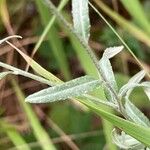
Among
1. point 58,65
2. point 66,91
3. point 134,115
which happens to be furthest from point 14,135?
point 66,91

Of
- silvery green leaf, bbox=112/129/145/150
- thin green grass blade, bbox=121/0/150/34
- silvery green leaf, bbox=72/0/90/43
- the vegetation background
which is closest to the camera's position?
silvery green leaf, bbox=72/0/90/43

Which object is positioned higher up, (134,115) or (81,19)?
(81,19)

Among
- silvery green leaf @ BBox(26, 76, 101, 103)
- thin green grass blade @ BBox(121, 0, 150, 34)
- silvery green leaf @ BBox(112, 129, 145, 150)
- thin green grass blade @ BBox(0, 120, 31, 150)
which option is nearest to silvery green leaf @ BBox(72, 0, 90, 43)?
silvery green leaf @ BBox(26, 76, 101, 103)

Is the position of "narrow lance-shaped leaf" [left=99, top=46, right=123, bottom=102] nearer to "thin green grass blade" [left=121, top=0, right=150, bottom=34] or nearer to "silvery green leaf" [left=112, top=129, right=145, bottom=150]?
"silvery green leaf" [left=112, top=129, right=145, bottom=150]

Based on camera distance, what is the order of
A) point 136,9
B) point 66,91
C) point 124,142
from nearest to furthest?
1. point 66,91
2. point 124,142
3. point 136,9

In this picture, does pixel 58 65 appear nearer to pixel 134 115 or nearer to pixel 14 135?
pixel 14 135

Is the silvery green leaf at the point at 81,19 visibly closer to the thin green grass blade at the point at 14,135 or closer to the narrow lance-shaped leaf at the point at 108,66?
the narrow lance-shaped leaf at the point at 108,66

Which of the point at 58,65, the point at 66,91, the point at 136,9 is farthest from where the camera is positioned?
the point at 58,65
